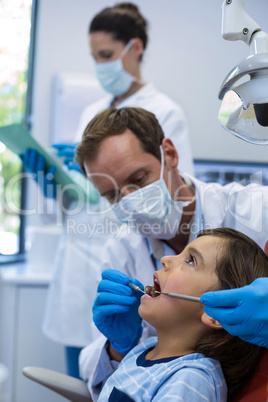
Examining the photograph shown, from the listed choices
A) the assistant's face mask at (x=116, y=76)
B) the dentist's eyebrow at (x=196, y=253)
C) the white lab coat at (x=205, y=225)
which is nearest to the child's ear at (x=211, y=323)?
the dentist's eyebrow at (x=196, y=253)

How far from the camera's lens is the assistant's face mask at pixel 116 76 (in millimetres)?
2041

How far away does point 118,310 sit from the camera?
1107 millimetres

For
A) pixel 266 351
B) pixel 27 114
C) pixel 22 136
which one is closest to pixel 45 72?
pixel 27 114

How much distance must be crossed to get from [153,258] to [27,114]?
177 cm

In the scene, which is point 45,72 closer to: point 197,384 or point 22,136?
point 22,136

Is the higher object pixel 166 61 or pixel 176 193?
pixel 166 61

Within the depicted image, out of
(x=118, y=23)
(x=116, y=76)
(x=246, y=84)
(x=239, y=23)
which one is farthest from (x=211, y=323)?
(x=118, y=23)

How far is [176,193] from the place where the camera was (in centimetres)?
134

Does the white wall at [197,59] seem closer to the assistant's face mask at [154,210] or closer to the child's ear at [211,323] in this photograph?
the assistant's face mask at [154,210]

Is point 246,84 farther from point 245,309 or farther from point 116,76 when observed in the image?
point 116,76

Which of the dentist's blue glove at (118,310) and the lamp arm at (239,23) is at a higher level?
the lamp arm at (239,23)

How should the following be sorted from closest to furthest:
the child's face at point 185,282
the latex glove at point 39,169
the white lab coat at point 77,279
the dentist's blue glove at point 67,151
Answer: the child's face at point 185,282, the dentist's blue glove at point 67,151, the latex glove at point 39,169, the white lab coat at point 77,279

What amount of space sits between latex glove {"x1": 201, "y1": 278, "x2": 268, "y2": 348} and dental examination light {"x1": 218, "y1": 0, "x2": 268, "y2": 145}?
0.98ft

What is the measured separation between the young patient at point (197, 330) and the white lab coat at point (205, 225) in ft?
0.29
